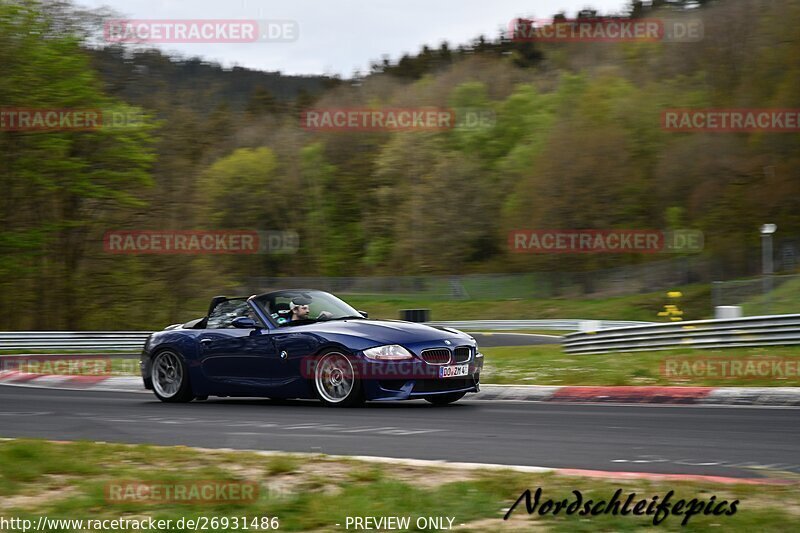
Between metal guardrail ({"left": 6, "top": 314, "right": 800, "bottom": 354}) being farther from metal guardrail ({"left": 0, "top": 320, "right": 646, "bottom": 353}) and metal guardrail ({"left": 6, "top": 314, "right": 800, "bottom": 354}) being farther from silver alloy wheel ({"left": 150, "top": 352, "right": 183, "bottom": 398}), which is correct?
silver alloy wheel ({"left": 150, "top": 352, "right": 183, "bottom": 398})

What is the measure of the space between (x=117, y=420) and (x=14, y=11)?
3056cm

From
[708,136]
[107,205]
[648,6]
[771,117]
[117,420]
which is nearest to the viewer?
[117,420]

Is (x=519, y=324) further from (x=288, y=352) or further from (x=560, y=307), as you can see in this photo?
(x=288, y=352)

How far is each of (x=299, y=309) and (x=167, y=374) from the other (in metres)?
2.33

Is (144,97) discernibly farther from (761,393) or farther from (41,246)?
(761,393)

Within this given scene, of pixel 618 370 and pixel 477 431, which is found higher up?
pixel 477 431

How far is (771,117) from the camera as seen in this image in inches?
1905

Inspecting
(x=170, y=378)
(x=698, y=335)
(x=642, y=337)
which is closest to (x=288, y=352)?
(x=170, y=378)

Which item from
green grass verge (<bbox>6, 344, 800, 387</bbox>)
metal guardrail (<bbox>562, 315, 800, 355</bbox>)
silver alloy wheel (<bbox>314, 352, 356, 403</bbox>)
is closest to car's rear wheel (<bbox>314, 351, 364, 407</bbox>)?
silver alloy wheel (<bbox>314, 352, 356, 403</bbox>)

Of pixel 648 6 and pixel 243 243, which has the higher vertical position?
pixel 648 6

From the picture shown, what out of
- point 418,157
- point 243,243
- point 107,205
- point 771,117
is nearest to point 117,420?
point 107,205

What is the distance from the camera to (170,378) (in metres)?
13.8

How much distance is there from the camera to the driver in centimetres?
1277

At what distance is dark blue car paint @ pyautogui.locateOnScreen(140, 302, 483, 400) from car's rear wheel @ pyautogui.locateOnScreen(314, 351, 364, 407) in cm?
10
